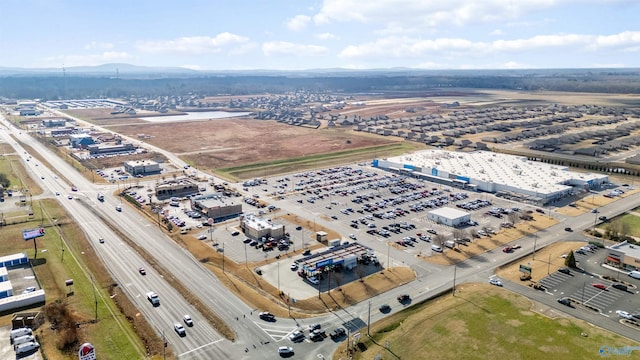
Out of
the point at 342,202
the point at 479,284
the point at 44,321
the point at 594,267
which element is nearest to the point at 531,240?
the point at 594,267

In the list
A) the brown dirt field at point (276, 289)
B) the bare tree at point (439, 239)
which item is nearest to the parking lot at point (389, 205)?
the bare tree at point (439, 239)

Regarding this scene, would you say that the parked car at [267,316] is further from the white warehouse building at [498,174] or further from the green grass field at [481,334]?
the white warehouse building at [498,174]

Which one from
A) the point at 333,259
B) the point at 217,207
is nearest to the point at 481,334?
the point at 333,259

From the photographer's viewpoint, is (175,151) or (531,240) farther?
(175,151)

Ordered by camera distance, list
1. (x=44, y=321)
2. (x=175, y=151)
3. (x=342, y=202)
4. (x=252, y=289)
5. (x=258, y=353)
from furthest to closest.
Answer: (x=175, y=151), (x=342, y=202), (x=252, y=289), (x=44, y=321), (x=258, y=353)

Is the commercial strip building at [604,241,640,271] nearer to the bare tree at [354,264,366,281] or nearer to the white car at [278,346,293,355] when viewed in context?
the bare tree at [354,264,366,281]

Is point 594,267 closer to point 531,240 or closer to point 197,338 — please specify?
point 531,240
